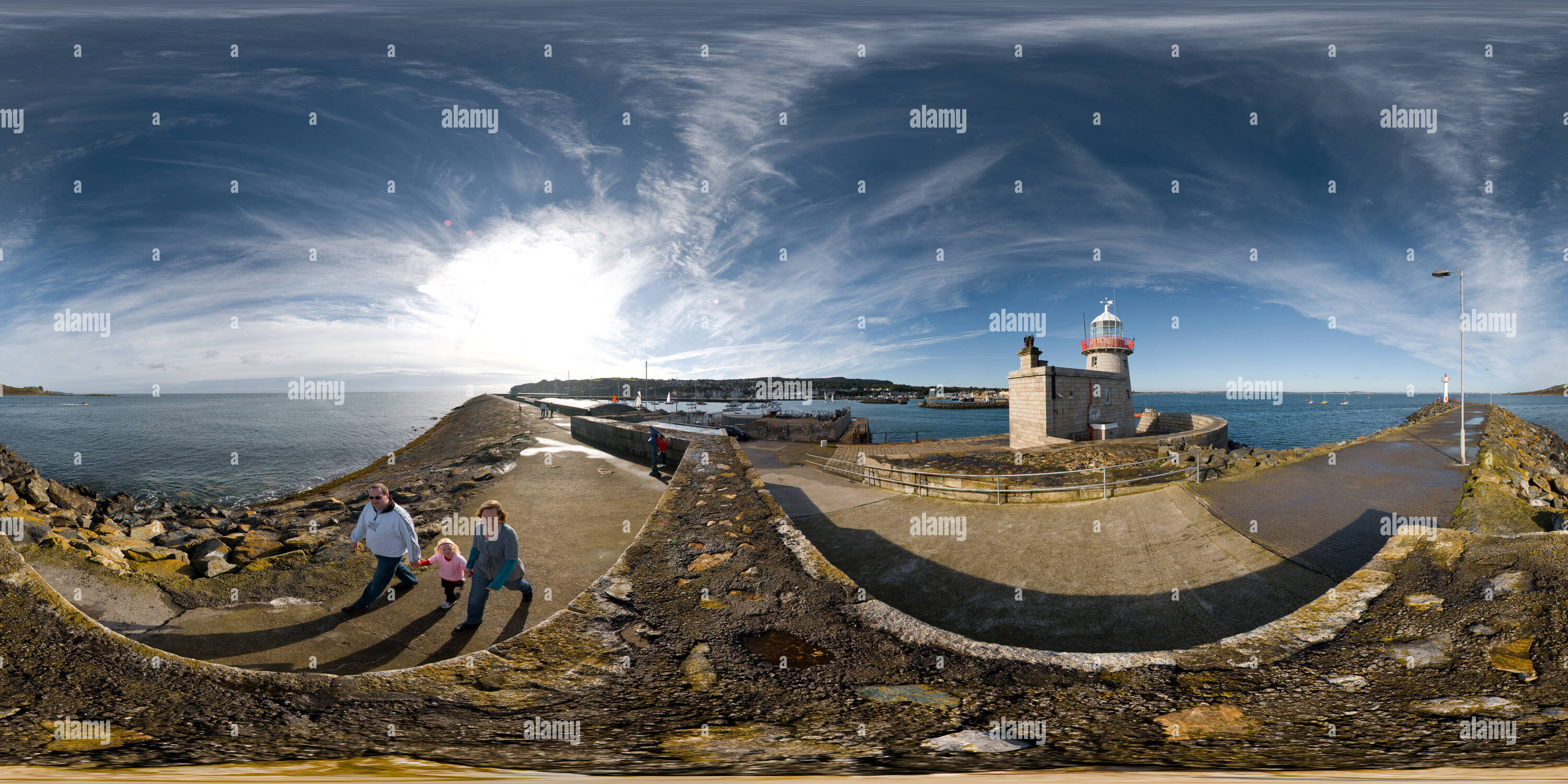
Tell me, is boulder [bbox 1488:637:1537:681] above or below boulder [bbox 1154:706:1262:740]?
above

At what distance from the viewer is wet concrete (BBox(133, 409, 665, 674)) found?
413cm

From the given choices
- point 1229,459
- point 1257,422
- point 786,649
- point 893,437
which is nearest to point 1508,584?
point 786,649

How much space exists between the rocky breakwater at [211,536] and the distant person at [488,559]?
188cm

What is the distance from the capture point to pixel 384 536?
5105mm

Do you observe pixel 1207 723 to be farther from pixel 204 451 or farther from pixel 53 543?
pixel 204 451

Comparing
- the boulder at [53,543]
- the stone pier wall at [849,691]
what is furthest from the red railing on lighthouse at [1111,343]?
the boulder at [53,543]

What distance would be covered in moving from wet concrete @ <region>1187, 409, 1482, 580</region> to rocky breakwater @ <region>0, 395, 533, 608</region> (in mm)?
12788

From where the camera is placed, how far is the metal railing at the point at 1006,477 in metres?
9.48

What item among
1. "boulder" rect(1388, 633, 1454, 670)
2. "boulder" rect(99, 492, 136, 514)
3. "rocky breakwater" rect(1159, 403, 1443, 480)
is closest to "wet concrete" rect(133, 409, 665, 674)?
"boulder" rect(1388, 633, 1454, 670)

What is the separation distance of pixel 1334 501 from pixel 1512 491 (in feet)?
12.9

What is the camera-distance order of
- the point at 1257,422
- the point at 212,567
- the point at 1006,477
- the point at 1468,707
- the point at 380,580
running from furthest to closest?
1. the point at 1257,422
2. the point at 1006,477
3. the point at 212,567
4. the point at 380,580
5. the point at 1468,707

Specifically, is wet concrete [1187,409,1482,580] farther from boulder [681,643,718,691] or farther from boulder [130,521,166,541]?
boulder [130,521,166,541]

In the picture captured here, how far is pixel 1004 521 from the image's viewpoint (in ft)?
30.7

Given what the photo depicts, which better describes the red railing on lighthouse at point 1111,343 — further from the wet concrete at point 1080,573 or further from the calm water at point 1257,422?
the wet concrete at point 1080,573
